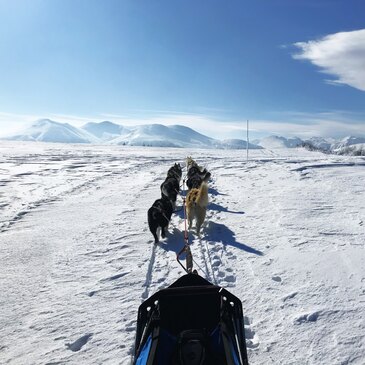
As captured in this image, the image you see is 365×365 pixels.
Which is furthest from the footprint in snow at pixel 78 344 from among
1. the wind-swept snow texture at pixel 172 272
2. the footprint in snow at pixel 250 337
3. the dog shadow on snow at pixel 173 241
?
the dog shadow on snow at pixel 173 241

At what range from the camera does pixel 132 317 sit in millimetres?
3402

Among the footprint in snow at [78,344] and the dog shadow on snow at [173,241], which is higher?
the dog shadow on snow at [173,241]

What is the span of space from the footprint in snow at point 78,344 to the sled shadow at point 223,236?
2971 mm

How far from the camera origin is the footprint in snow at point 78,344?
299cm

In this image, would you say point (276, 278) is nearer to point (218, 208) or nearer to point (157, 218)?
point (157, 218)

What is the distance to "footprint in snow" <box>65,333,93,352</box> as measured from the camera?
299 centimetres

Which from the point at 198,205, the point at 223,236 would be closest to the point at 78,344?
the point at 198,205

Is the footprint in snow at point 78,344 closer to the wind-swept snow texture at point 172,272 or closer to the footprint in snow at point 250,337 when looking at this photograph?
the wind-swept snow texture at point 172,272

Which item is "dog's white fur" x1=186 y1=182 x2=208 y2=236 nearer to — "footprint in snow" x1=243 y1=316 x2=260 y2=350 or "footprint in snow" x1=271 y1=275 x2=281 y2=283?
"footprint in snow" x1=271 y1=275 x2=281 y2=283

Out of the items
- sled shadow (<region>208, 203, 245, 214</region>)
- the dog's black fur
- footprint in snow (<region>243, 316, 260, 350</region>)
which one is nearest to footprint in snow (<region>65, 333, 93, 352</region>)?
footprint in snow (<region>243, 316, 260, 350</region>)

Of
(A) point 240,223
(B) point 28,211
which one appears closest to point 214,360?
(A) point 240,223

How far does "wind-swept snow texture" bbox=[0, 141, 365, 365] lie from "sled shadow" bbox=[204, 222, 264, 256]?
3cm

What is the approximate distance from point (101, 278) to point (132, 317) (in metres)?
1.10

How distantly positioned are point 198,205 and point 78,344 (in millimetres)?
3448
